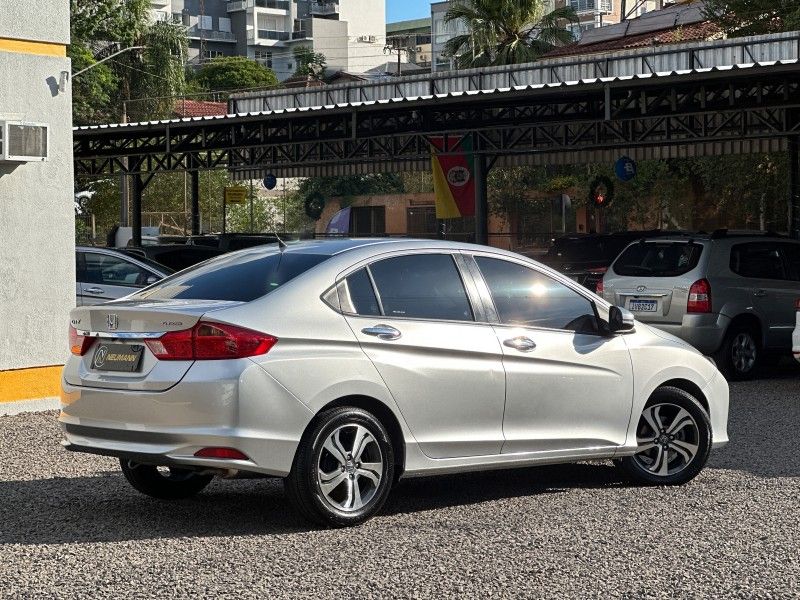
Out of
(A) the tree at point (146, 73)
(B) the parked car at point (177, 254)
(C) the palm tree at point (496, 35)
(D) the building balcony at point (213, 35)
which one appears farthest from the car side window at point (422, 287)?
(D) the building balcony at point (213, 35)

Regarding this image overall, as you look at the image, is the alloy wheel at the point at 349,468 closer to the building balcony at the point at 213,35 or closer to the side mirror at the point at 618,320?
the side mirror at the point at 618,320

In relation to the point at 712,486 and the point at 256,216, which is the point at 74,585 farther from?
the point at 256,216

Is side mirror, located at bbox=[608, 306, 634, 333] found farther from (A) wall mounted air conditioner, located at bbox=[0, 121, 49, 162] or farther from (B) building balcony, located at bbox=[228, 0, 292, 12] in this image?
(B) building balcony, located at bbox=[228, 0, 292, 12]

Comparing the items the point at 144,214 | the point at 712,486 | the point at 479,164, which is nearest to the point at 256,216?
the point at 144,214

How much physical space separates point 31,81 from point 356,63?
11827 cm

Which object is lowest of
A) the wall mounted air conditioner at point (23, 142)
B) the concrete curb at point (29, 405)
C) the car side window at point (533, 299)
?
the concrete curb at point (29, 405)

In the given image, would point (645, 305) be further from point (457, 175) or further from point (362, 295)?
point (457, 175)

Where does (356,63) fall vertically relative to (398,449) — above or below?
above

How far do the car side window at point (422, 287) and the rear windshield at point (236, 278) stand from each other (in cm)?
37

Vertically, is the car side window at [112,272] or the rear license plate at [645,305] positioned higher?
the car side window at [112,272]

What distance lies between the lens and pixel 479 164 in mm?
32938

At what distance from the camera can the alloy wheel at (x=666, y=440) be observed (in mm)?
8828

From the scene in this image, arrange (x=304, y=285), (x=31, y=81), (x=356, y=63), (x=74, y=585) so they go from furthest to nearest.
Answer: (x=356, y=63), (x=31, y=81), (x=304, y=285), (x=74, y=585)

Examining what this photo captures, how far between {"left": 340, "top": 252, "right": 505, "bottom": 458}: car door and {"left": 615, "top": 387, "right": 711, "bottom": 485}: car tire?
50.6 inches
